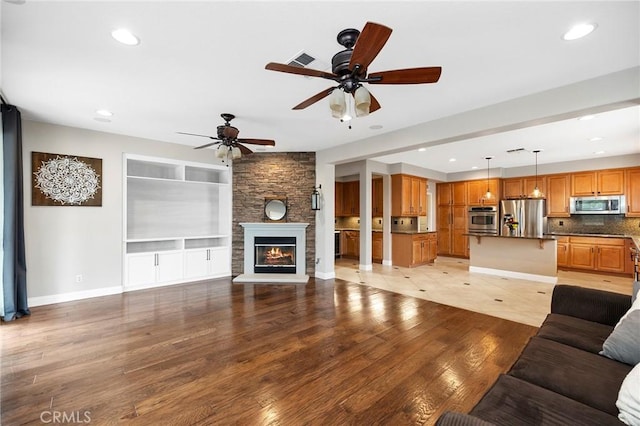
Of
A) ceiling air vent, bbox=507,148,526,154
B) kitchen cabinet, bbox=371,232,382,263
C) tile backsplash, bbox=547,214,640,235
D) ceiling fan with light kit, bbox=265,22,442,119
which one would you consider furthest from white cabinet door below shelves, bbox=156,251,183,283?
tile backsplash, bbox=547,214,640,235

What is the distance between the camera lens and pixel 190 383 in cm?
230

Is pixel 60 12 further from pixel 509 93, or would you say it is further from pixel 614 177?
pixel 614 177

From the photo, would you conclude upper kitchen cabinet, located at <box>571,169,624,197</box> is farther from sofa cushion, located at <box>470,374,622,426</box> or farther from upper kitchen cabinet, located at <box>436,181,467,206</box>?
sofa cushion, located at <box>470,374,622,426</box>

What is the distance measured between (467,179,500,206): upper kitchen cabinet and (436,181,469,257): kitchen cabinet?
0.59 ft

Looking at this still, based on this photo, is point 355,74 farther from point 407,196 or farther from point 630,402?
point 407,196

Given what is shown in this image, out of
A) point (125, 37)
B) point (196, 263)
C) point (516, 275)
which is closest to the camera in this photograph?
point (125, 37)

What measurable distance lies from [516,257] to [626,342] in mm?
5082

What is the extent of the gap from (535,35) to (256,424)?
136 inches

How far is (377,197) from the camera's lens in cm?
845

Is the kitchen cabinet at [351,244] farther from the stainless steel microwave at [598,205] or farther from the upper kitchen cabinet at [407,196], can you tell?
the stainless steel microwave at [598,205]

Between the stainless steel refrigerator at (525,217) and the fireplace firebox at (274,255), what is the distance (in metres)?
5.81

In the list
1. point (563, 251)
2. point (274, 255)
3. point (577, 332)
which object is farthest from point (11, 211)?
point (563, 251)

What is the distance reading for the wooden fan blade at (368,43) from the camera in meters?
1.55

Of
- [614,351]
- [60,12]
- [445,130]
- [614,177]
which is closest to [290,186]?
[445,130]
